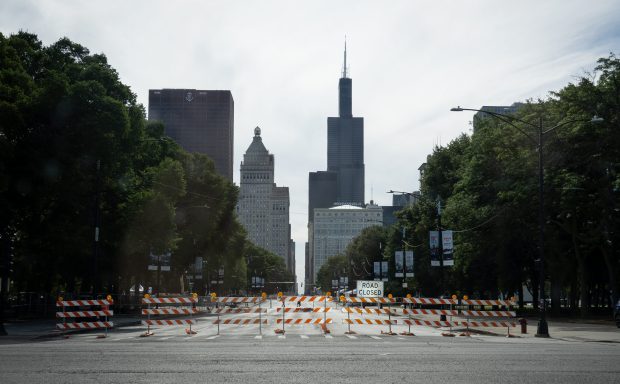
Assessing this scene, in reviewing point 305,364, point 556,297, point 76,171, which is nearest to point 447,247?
point 556,297

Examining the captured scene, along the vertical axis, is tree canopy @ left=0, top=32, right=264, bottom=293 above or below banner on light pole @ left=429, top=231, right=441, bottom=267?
above

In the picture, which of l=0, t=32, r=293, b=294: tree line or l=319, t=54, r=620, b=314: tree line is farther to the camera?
l=319, t=54, r=620, b=314: tree line

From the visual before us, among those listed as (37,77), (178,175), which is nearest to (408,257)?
(178,175)

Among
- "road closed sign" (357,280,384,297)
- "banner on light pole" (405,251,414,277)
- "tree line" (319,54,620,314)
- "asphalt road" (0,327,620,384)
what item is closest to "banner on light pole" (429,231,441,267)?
"tree line" (319,54,620,314)

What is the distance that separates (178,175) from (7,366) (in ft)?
136

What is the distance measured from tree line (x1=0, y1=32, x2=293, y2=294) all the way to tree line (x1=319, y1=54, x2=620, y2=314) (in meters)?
22.4

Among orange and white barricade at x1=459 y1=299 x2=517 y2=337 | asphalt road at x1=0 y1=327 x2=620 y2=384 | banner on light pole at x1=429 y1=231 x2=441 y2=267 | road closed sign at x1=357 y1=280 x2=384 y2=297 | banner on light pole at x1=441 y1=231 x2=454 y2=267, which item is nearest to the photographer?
asphalt road at x1=0 y1=327 x2=620 y2=384

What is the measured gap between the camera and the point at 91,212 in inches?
1763

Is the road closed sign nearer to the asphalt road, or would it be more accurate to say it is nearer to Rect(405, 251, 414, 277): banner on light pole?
the asphalt road

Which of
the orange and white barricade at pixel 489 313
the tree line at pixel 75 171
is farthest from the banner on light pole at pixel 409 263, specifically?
the tree line at pixel 75 171

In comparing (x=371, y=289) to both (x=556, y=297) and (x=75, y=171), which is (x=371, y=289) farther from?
(x=556, y=297)

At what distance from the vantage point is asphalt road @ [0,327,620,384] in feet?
40.7

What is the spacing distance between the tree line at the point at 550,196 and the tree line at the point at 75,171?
880 inches

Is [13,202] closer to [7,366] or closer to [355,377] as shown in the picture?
[7,366]
